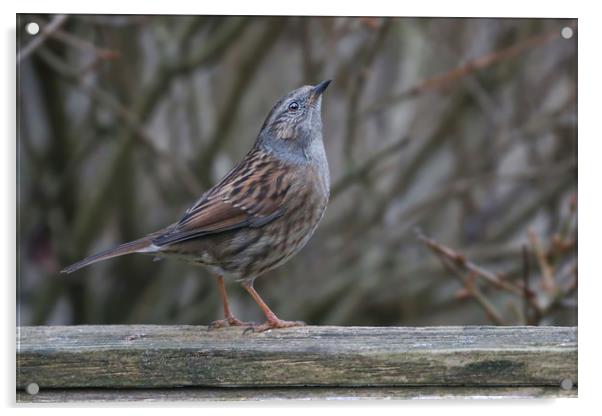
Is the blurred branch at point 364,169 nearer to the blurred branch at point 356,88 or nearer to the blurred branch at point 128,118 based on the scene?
the blurred branch at point 356,88

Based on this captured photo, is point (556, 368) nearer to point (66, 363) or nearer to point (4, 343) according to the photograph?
point (66, 363)

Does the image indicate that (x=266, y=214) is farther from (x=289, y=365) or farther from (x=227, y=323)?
(x=289, y=365)

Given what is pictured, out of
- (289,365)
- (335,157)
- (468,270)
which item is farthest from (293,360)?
(335,157)

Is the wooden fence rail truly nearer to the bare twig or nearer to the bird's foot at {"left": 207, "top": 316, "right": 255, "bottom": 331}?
the bird's foot at {"left": 207, "top": 316, "right": 255, "bottom": 331}

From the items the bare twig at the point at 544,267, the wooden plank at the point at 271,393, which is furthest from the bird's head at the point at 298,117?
the bare twig at the point at 544,267

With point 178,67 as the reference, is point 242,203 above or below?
below

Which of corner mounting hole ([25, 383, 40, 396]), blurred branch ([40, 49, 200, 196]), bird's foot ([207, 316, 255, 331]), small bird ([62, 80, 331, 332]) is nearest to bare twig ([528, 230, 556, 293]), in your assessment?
small bird ([62, 80, 331, 332])
